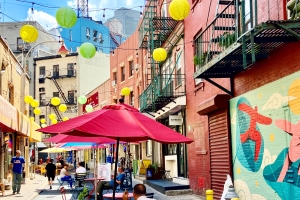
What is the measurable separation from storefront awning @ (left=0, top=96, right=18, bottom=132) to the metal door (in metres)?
7.86

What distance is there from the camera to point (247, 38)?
8.36 meters

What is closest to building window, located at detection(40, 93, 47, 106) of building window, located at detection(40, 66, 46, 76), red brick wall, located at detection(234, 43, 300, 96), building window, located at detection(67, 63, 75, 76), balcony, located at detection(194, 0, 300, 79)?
building window, located at detection(40, 66, 46, 76)

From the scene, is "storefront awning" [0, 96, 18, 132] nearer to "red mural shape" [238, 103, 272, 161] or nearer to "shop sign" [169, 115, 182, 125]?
"shop sign" [169, 115, 182, 125]

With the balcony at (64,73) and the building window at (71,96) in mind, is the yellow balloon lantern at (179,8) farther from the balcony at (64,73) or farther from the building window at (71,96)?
the building window at (71,96)

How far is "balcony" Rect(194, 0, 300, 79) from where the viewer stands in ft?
25.6

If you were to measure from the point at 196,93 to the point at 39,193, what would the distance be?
28.0 ft

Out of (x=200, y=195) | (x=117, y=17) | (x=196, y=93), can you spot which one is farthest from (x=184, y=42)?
(x=117, y=17)

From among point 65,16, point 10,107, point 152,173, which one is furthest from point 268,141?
point 152,173

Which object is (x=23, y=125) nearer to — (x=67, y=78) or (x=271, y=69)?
(x=271, y=69)

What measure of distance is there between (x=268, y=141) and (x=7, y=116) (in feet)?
38.1

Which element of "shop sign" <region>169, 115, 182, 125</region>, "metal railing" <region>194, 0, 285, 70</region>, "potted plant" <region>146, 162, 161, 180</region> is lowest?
"potted plant" <region>146, 162, 161, 180</region>

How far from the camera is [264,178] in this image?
32.2ft

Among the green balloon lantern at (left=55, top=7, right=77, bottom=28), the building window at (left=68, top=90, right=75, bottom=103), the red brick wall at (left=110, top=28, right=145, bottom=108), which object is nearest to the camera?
the green balloon lantern at (left=55, top=7, right=77, bottom=28)

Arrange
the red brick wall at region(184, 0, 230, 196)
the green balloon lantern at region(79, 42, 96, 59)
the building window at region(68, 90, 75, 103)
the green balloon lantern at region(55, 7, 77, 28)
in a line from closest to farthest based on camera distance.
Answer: the green balloon lantern at region(55, 7, 77, 28)
the green balloon lantern at region(79, 42, 96, 59)
the red brick wall at region(184, 0, 230, 196)
the building window at region(68, 90, 75, 103)
